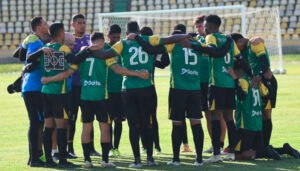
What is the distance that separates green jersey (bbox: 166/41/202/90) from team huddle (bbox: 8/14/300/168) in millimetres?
15

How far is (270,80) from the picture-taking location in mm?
12328

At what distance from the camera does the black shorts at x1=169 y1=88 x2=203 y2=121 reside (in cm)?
1150

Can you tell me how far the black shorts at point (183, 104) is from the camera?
11500 millimetres

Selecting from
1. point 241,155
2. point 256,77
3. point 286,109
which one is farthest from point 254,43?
point 286,109

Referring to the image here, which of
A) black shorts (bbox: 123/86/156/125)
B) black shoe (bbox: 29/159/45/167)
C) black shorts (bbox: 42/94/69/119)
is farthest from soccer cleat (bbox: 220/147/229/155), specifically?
black shoe (bbox: 29/159/45/167)

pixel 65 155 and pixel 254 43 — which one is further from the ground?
pixel 254 43

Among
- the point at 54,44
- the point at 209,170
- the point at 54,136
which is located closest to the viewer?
the point at 209,170

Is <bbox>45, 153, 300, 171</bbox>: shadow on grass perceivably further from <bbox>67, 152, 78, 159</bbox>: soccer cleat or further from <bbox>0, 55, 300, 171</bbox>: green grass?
<bbox>67, 152, 78, 159</bbox>: soccer cleat

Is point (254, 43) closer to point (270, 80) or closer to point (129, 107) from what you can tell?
point (270, 80)

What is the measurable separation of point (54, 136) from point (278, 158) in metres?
3.68

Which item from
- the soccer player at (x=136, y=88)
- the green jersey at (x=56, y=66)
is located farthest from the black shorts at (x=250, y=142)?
the green jersey at (x=56, y=66)

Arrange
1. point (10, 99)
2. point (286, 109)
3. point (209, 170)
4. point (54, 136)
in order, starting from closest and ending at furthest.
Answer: point (209, 170)
point (54, 136)
point (286, 109)
point (10, 99)

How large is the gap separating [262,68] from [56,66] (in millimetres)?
3162

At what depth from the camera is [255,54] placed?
39.9 ft
